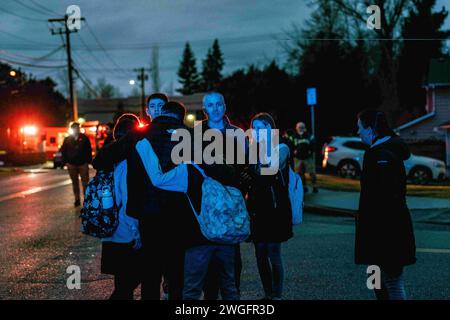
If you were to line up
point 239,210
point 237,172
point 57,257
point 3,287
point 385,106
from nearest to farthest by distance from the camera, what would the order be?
point 239,210, point 237,172, point 3,287, point 57,257, point 385,106

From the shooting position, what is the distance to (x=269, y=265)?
18.0ft

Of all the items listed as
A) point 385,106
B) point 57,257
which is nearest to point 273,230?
point 57,257

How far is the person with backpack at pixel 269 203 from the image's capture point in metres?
5.21

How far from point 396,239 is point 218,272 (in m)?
1.37

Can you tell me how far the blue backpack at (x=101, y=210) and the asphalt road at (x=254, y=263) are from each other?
163 cm

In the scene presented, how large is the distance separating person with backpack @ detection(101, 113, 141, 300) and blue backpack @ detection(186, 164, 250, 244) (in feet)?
1.96

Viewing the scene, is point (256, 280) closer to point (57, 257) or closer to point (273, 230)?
point (273, 230)

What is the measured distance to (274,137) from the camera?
538cm

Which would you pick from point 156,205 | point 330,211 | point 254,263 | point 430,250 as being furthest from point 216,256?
point 330,211

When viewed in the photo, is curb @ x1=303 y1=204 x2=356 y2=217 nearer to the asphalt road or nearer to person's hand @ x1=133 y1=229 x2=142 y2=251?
the asphalt road

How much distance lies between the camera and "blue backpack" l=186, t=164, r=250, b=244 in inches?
159

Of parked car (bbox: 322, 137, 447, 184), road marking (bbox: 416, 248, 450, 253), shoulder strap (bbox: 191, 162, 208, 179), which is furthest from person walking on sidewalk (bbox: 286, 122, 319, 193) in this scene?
shoulder strap (bbox: 191, 162, 208, 179)

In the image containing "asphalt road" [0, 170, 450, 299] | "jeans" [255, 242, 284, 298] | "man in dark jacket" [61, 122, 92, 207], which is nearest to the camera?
"jeans" [255, 242, 284, 298]

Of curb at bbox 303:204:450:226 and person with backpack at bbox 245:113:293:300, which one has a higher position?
person with backpack at bbox 245:113:293:300
